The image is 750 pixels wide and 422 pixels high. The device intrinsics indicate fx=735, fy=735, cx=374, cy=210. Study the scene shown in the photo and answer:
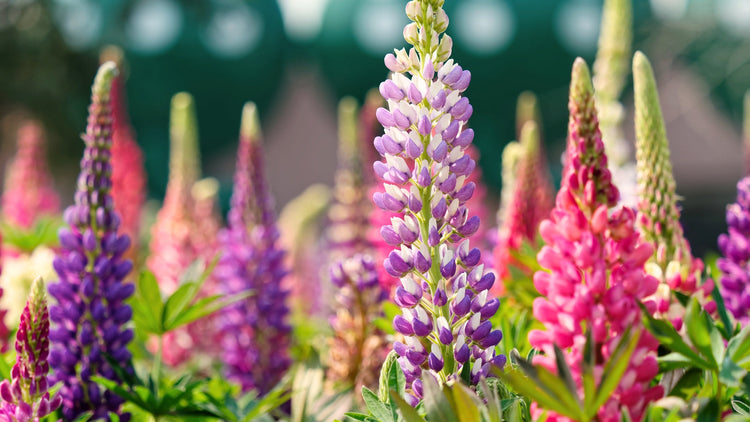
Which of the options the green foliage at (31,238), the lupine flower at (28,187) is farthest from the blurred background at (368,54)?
the green foliage at (31,238)

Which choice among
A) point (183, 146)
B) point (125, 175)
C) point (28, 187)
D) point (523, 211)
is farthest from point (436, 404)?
point (28, 187)

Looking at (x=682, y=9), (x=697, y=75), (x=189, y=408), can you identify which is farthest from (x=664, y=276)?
(x=697, y=75)

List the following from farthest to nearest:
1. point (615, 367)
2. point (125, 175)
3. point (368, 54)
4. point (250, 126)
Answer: point (368, 54)
point (125, 175)
point (250, 126)
point (615, 367)

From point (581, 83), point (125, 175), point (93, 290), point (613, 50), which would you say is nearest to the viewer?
point (581, 83)

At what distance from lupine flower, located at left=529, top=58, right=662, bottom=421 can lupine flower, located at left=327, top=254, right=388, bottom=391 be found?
106cm

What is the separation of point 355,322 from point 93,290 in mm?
805

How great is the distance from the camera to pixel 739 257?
68.1 inches

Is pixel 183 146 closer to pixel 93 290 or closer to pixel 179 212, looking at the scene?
pixel 179 212

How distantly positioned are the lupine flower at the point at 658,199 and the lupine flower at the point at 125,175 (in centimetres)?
269

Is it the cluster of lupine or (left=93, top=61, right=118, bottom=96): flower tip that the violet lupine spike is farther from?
(left=93, top=61, right=118, bottom=96): flower tip

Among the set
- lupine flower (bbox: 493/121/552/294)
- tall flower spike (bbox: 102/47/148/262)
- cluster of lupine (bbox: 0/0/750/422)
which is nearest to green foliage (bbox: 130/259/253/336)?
cluster of lupine (bbox: 0/0/750/422)

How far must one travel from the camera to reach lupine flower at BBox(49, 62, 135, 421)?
5.50 feet

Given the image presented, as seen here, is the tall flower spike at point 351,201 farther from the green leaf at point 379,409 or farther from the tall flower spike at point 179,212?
the green leaf at point 379,409

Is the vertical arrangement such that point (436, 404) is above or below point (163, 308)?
below
